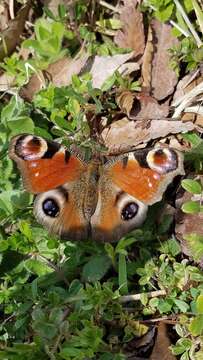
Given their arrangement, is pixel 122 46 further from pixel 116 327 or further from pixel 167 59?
pixel 116 327

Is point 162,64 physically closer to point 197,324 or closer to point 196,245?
point 196,245

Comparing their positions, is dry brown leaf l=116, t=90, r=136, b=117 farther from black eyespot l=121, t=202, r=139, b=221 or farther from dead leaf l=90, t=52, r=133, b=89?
black eyespot l=121, t=202, r=139, b=221

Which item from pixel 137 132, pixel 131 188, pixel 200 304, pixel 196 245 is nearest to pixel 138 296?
pixel 196 245

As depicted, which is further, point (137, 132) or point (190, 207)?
Result: point (137, 132)

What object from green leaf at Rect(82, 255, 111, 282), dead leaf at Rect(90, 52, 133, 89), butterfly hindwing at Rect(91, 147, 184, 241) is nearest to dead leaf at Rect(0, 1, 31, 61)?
dead leaf at Rect(90, 52, 133, 89)

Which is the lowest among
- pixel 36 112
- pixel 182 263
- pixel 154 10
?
pixel 182 263

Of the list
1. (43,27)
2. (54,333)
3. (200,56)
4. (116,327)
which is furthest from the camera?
A: (43,27)

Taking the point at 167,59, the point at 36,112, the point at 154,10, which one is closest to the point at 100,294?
the point at 36,112
